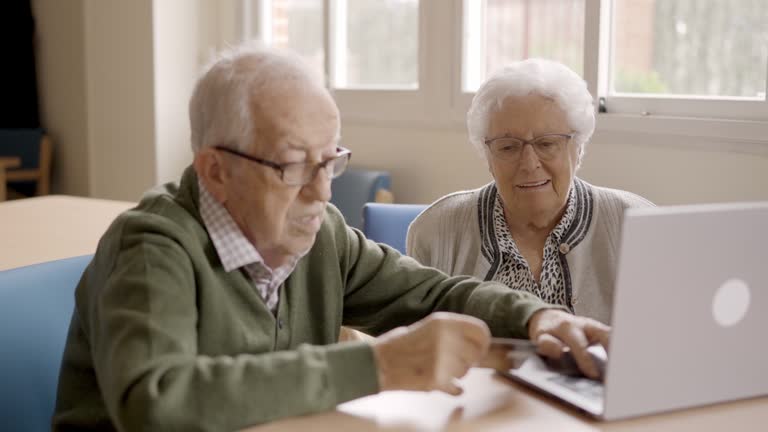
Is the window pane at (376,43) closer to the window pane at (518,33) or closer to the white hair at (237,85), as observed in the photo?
the window pane at (518,33)

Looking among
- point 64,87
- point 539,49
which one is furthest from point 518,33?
point 64,87

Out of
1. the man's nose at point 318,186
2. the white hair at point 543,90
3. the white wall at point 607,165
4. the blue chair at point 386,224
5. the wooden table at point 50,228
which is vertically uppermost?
the white hair at point 543,90

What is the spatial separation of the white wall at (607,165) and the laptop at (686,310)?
4.56ft

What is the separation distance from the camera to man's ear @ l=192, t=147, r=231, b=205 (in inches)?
48.7

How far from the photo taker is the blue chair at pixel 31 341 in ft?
4.29

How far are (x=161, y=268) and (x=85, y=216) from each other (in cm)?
190

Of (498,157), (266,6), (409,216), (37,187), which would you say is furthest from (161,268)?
(37,187)

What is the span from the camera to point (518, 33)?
329 cm

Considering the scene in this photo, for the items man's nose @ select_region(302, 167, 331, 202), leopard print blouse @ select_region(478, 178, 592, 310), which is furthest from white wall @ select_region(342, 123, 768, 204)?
man's nose @ select_region(302, 167, 331, 202)

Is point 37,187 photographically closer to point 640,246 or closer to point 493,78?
point 493,78

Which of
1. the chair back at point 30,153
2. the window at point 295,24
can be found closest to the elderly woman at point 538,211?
the window at point 295,24

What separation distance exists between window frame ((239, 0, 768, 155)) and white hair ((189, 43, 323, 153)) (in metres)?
1.60

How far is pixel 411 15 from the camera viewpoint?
3.71 meters

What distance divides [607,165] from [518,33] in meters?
0.74
